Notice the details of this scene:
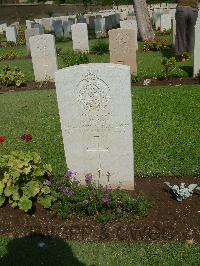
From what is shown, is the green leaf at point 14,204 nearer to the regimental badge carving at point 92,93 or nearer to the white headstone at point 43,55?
the regimental badge carving at point 92,93

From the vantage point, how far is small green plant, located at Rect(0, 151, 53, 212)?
439 cm

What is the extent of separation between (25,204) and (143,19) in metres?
14.8

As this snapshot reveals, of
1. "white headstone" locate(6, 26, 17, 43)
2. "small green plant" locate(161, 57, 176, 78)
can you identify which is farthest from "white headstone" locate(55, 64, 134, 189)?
"white headstone" locate(6, 26, 17, 43)

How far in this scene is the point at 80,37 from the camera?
15.9 metres

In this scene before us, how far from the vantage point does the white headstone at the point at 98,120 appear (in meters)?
4.25

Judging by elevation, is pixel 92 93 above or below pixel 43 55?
above

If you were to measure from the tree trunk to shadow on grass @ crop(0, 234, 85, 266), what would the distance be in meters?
14.9

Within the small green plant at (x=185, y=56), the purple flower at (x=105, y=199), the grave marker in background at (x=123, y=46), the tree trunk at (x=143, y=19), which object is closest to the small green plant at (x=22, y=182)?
the purple flower at (x=105, y=199)

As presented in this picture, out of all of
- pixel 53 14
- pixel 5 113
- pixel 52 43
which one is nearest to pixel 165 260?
pixel 5 113

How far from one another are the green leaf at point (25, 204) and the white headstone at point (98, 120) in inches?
Answer: 27.5

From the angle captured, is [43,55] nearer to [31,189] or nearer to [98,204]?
[31,189]

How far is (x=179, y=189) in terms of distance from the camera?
15.1 feet

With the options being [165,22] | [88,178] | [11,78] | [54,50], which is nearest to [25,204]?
[88,178]

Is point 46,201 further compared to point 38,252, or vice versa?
point 46,201
